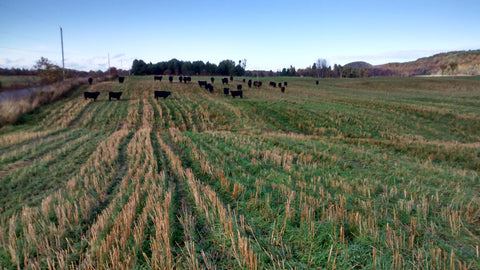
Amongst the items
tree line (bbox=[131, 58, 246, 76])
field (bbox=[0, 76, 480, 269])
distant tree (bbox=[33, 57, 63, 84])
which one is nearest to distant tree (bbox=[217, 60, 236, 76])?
tree line (bbox=[131, 58, 246, 76])

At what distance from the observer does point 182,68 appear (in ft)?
355

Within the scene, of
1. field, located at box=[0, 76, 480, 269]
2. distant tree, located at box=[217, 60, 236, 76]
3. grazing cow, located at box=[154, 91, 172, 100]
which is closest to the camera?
field, located at box=[0, 76, 480, 269]

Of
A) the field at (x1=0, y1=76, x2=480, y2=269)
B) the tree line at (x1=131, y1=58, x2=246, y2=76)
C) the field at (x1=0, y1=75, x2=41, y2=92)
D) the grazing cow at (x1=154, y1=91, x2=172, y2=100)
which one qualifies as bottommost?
the field at (x1=0, y1=76, x2=480, y2=269)

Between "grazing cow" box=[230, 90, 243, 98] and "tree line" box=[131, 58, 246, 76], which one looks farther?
"tree line" box=[131, 58, 246, 76]

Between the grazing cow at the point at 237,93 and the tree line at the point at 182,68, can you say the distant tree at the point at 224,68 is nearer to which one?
the tree line at the point at 182,68

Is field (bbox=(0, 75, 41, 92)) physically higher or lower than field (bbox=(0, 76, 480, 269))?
higher

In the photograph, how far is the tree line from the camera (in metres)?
102

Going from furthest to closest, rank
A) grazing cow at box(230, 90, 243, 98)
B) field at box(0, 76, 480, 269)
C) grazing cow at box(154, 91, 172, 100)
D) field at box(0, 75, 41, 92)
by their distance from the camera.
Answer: field at box(0, 75, 41, 92) → grazing cow at box(230, 90, 243, 98) → grazing cow at box(154, 91, 172, 100) → field at box(0, 76, 480, 269)

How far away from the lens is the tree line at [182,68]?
101562mm

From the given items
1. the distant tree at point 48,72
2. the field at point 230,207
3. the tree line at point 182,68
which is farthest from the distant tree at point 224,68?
the field at point 230,207

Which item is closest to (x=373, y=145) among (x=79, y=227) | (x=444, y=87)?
(x=79, y=227)

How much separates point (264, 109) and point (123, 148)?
15.8 metres

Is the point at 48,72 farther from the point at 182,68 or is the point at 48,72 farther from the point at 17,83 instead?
the point at 182,68

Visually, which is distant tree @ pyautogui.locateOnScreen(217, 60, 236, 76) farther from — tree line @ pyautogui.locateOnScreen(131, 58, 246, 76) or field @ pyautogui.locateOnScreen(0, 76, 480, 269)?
field @ pyautogui.locateOnScreen(0, 76, 480, 269)
